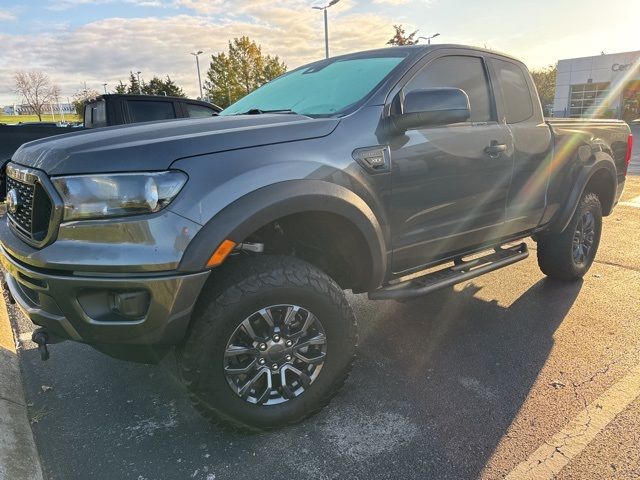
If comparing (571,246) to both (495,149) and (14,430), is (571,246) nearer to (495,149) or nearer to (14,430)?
(495,149)

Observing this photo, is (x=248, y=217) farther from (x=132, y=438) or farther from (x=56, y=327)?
(x=132, y=438)

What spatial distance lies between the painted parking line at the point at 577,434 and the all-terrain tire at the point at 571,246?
5.23 feet

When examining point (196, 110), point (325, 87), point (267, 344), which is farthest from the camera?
point (196, 110)

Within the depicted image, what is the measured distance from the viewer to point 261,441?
2.40m

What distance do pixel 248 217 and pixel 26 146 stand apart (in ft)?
4.43

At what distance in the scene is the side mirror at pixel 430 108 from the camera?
2.54 m

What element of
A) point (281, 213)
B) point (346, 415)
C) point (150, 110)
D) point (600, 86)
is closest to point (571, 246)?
point (346, 415)

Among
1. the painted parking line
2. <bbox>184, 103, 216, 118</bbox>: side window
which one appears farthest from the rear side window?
the painted parking line

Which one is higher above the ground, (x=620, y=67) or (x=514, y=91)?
(x=620, y=67)

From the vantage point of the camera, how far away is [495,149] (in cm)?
321

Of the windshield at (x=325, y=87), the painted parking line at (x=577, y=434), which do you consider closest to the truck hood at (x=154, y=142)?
the windshield at (x=325, y=87)

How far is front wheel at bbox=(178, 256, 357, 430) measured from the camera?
83.6 inches

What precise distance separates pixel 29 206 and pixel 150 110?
20.9 ft

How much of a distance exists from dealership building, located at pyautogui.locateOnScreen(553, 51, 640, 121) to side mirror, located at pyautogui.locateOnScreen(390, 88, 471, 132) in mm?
38813
